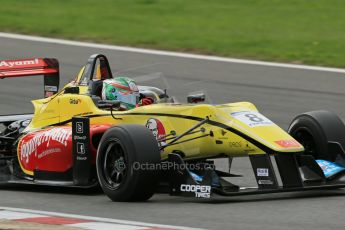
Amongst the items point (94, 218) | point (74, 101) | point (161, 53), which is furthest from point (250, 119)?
point (161, 53)

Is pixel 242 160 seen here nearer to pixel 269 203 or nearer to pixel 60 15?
pixel 269 203

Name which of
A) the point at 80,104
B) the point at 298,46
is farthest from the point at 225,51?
the point at 80,104

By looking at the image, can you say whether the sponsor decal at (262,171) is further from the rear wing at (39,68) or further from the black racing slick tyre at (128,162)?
the rear wing at (39,68)

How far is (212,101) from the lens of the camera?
14406 millimetres

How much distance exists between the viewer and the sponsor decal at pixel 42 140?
963cm

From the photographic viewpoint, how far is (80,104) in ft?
32.3

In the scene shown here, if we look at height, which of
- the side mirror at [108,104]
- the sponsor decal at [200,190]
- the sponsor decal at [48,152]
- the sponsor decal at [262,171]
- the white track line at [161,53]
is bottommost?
the sponsor decal at [200,190]

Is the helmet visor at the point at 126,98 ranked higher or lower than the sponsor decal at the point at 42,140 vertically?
higher

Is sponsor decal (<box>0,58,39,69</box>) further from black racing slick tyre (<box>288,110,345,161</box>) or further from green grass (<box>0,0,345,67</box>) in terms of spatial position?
green grass (<box>0,0,345,67</box>)

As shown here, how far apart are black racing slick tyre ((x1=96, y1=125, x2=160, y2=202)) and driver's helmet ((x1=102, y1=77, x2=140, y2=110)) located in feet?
3.46

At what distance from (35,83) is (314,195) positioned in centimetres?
892

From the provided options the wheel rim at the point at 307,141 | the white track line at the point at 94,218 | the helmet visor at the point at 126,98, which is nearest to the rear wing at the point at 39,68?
the helmet visor at the point at 126,98

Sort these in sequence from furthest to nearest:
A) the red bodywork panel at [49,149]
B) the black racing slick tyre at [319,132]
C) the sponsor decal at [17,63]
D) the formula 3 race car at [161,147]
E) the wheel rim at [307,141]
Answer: the sponsor decal at [17,63] → the red bodywork panel at [49,149] → the wheel rim at [307,141] → the black racing slick tyre at [319,132] → the formula 3 race car at [161,147]

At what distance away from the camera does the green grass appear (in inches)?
723
